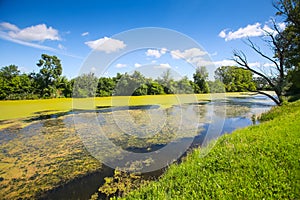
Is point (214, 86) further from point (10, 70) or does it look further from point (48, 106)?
point (10, 70)

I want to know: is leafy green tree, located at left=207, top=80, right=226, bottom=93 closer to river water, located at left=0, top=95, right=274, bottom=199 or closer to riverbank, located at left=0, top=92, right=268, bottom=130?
riverbank, located at left=0, top=92, right=268, bottom=130

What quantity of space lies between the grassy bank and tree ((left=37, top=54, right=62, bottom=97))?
44.5 metres

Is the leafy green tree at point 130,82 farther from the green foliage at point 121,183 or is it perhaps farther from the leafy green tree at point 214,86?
the leafy green tree at point 214,86

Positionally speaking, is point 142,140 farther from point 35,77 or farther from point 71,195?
point 35,77

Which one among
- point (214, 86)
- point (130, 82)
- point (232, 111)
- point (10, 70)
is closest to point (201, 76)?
point (130, 82)

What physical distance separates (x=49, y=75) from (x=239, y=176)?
158 feet

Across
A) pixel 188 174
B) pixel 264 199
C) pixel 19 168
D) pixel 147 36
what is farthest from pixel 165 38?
pixel 19 168

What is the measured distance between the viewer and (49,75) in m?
43.0

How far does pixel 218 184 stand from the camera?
3.28 m

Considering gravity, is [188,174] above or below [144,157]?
above

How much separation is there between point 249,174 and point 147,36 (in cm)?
445

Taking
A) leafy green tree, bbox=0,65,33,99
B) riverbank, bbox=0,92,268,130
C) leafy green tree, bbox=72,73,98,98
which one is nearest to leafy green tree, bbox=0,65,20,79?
leafy green tree, bbox=0,65,33,99

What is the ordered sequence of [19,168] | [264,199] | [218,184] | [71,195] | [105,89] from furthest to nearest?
1. [105,89]
2. [19,168]
3. [71,195]
4. [218,184]
5. [264,199]

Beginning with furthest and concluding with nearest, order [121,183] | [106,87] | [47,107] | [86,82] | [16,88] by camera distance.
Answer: [106,87] < [16,88] < [47,107] < [86,82] < [121,183]
